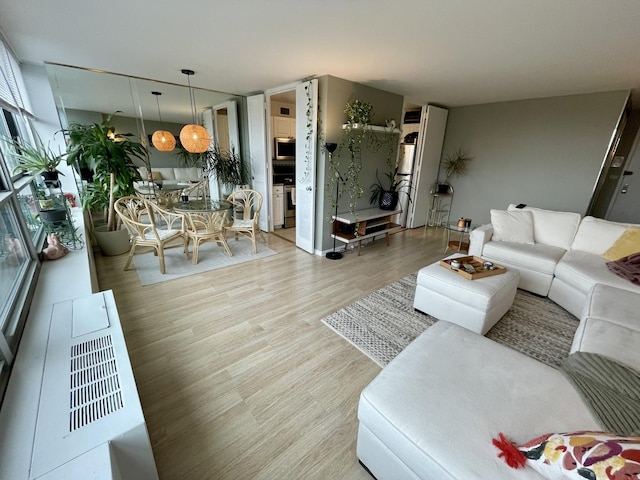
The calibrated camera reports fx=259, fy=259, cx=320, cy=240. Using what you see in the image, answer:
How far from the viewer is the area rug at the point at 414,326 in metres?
2.08

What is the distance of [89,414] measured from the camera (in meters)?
1.01

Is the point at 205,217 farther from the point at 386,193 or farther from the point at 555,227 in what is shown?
the point at 555,227

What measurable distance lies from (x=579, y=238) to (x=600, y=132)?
6.40 feet

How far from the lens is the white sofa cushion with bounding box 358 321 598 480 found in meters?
0.91

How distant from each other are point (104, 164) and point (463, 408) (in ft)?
14.3

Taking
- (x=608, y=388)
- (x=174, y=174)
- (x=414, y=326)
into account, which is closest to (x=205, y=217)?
(x=174, y=174)

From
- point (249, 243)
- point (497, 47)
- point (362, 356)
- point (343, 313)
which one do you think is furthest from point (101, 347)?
point (497, 47)

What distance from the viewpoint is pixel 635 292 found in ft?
7.11

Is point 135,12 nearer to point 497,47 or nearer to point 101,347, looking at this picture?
point 101,347

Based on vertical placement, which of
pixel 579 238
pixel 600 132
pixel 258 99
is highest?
pixel 258 99

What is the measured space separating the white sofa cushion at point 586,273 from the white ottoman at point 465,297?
613 millimetres

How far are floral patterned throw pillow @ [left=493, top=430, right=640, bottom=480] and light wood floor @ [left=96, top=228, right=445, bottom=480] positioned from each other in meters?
0.78

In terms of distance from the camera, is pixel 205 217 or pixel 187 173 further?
pixel 187 173

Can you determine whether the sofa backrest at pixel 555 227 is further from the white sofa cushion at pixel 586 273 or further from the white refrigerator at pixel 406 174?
the white refrigerator at pixel 406 174
